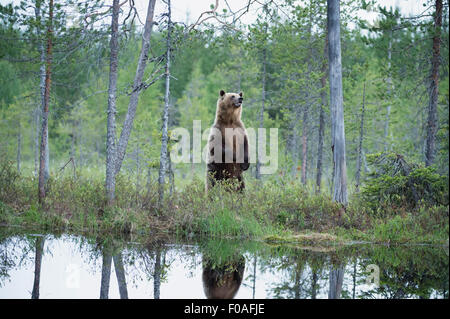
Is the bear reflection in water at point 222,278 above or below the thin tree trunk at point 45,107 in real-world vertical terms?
below

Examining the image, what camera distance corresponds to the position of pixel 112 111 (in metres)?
11.1

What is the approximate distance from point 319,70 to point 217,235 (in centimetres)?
789

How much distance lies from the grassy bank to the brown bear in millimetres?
827

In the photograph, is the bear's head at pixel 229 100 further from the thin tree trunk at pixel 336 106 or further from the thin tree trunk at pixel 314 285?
the thin tree trunk at pixel 314 285

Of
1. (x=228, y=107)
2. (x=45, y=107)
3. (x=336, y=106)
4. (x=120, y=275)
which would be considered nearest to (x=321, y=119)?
(x=228, y=107)

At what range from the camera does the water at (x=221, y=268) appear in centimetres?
661

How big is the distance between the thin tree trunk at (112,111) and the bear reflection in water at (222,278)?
4010mm

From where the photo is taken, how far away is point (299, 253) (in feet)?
29.3

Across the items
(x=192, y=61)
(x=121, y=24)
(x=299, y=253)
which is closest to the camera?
(x=299, y=253)

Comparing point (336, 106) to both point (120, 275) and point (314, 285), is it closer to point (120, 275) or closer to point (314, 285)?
point (314, 285)

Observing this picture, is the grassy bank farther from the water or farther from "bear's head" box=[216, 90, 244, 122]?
"bear's head" box=[216, 90, 244, 122]

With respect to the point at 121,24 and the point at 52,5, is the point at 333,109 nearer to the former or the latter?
the point at 121,24

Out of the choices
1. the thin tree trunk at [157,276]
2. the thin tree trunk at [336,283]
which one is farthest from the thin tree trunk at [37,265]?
the thin tree trunk at [336,283]

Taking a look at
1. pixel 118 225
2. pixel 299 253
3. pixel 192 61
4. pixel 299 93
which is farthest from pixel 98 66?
pixel 192 61
